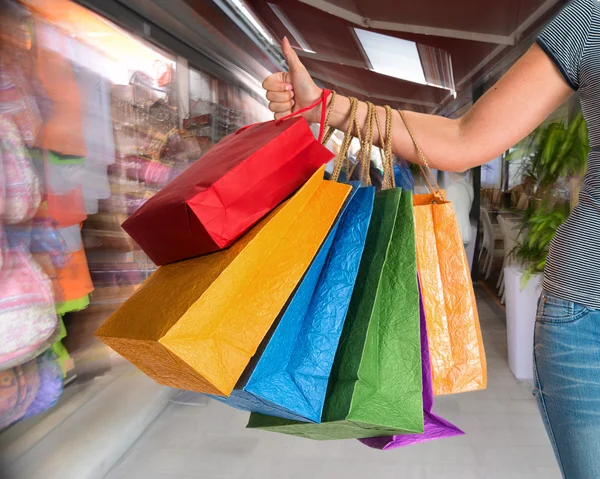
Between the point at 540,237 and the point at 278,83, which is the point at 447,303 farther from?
the point at 540,237

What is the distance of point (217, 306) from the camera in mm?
509

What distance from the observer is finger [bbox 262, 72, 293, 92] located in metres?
0.82

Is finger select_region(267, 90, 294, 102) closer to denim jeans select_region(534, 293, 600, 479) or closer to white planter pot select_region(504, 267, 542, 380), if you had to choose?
denim jeans select_region(534, 293, 600, 479)

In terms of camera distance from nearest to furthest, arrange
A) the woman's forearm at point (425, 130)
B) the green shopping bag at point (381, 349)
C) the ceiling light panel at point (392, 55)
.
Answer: the green shopping bag at point (381, 349)
the woman's forearm at point (425, 130)
the ceiling light panel at point (392, 55)

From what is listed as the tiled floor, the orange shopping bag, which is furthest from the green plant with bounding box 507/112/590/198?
the orange shopping bag

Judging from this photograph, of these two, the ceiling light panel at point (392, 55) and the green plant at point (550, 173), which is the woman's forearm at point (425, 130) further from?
the ceiling light panel at point (392, 55)

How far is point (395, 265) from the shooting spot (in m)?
0.68

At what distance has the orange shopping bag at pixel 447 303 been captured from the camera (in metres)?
0.78

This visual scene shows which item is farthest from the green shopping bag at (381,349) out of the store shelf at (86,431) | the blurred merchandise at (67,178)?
the store shelf at (86,431)

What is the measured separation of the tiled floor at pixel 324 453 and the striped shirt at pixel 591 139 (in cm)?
151

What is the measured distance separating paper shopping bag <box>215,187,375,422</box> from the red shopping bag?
102 millimetres

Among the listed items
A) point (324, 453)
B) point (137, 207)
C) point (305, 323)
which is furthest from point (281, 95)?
point (324, 453)

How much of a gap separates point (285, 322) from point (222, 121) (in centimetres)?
297

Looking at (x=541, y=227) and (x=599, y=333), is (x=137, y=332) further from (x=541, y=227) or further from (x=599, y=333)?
(x=541, y=227)
